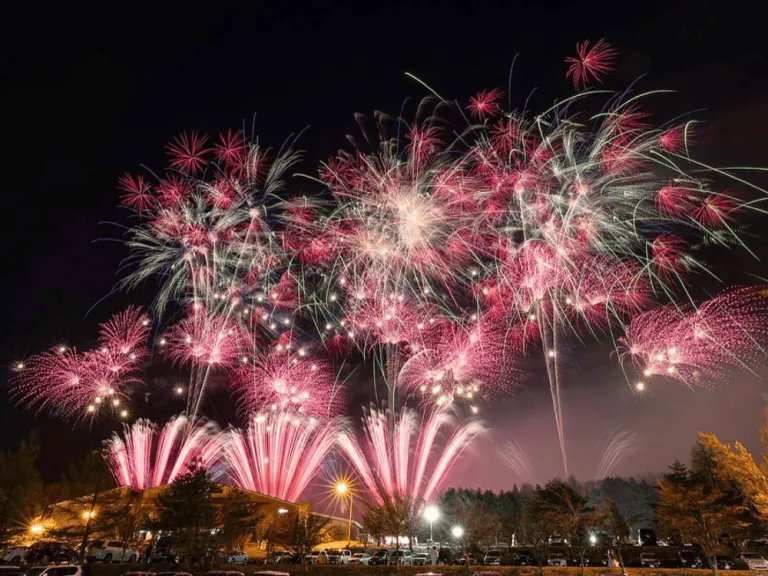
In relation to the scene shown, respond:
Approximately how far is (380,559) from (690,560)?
926 inches

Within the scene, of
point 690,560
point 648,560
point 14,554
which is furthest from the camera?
point 14,554

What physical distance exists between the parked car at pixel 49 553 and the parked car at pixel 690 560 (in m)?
46.1

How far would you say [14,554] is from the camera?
4191cm

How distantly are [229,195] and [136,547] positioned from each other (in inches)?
1186

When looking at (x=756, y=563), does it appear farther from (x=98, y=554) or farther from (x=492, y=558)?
(x=98, y=554)

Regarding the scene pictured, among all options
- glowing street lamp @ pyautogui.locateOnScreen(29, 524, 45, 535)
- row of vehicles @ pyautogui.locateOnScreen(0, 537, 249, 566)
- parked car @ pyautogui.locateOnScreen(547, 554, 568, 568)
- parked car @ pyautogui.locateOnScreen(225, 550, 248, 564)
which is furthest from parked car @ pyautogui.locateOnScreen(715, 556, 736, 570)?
glowing street lamp @ pyautogui.locateOnScreen(29, 524, 45, 535)

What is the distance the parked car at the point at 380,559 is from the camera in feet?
126

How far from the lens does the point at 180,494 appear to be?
3059 centimetres

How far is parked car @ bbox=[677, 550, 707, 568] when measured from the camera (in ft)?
122

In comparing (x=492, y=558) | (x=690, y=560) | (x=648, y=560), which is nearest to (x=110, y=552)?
(x=492, y=558)

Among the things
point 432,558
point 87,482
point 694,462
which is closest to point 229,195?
point 432,558

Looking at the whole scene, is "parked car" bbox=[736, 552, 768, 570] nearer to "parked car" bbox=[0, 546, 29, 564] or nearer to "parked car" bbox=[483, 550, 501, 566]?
"parked car" bbox=[483, 550, 501, 566]

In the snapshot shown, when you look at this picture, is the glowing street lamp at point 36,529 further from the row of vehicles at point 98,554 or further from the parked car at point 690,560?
the parked car at point 690,560

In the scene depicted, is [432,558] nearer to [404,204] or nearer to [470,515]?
[470,515]
